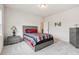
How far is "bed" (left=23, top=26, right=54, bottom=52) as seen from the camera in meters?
2.63

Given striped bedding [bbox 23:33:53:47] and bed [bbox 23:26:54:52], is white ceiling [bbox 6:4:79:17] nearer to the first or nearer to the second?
bed [bbox 23:26:54:52]

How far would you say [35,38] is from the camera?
2992mm

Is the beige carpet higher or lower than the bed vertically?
lower

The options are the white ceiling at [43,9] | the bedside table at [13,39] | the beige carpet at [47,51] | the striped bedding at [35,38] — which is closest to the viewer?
the white ceiling at [43,9]

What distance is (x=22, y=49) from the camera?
250cm

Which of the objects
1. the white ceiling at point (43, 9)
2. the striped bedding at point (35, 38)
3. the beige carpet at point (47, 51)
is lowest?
the beige carpet at point (47, 51)

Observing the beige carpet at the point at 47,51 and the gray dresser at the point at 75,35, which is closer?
the beige carpet at the point at 47,51

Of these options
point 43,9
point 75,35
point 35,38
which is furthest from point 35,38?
point 75,35

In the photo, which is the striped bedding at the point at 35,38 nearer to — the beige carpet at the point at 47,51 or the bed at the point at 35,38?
the bed at the point at 35,38

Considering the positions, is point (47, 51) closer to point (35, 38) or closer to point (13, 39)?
point (35, 38)

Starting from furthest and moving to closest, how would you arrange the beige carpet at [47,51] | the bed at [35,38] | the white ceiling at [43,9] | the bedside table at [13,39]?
1. the bed at [35,38]
2. the bedside table at [13,39]
3. the beige carpet at [47,51]
4. the white ceiling at [43,9]

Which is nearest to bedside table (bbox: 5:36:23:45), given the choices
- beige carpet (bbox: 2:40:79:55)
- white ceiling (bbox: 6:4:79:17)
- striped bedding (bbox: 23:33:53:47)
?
beige carpet (bbox: 2:40:79:55)

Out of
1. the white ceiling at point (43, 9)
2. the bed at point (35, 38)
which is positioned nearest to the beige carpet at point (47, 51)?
the bed at point (35, 38)

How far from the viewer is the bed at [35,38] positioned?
8.62ft
